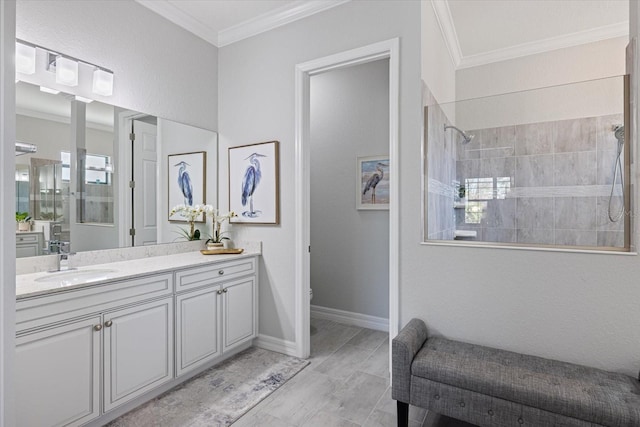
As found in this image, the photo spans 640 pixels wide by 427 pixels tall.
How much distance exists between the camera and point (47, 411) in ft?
5.15

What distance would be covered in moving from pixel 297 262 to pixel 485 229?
1.43 m

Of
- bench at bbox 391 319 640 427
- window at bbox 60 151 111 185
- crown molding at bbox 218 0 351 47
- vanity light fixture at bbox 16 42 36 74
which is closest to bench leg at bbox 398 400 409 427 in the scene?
bench at bbox 391 319 640 427

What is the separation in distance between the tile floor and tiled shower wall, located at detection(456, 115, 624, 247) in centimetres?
123

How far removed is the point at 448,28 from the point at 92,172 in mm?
3138

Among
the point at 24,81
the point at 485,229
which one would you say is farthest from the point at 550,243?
the point at 24,81

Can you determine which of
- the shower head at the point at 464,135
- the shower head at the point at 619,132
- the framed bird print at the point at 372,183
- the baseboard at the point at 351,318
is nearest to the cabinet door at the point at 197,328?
the baseboard at the point at 351,318

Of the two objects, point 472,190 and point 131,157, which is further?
point 131,157

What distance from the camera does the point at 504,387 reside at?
1.53 meters

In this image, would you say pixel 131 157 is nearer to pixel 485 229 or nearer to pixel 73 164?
pixel 73 164

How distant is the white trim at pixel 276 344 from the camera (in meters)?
Result: 2.77

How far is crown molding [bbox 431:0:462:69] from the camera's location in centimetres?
258

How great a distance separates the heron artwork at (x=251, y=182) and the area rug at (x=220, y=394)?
1229mm

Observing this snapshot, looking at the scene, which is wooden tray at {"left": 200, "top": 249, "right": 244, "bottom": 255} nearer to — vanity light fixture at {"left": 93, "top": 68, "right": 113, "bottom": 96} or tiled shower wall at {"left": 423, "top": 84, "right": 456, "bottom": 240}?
vanity light fixture at {"left": 93, "top": 68, "right": 113, "bottom": 96}

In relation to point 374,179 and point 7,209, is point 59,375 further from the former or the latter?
point 374,179
